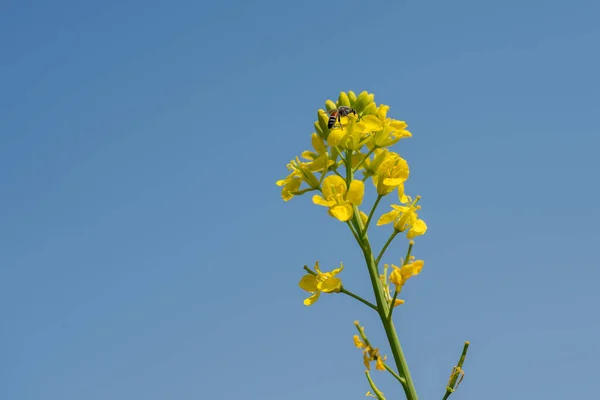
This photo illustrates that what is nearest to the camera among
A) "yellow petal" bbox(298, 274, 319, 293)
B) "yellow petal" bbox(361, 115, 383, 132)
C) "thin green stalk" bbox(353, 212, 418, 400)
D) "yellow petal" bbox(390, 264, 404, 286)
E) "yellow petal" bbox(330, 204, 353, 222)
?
"thin green stalk" bbox(353, 212, 418, 400)

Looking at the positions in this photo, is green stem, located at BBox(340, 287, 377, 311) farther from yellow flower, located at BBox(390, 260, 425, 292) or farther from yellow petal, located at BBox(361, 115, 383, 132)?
yellow petal, located at BBox(361, 115, 383, 132)

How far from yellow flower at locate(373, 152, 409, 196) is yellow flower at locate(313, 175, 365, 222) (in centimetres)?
24

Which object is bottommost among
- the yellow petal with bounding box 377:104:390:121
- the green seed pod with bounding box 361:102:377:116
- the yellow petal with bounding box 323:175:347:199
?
the yellow petal with bounding box 323:175:347:199

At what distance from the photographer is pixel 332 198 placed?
14.5 feet

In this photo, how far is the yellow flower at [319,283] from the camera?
14.4ft

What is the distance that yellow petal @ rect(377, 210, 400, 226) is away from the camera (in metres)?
4.56

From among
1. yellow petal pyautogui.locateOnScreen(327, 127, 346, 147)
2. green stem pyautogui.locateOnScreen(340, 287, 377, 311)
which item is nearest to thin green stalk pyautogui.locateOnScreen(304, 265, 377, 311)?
green stem pyautogui.locateOnScreen(340, 287, 377, 311)

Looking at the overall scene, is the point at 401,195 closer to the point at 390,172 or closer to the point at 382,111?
the point at 390,172

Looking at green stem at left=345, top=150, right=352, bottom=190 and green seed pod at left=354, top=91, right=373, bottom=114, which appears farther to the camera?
green seed pod at left=354, top=91, right=373, bottom=114

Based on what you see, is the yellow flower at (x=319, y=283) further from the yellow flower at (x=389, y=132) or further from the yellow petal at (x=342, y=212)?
the yellow flower at (x=389, y=132)

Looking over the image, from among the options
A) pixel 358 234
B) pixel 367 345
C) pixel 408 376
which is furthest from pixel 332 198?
pixel 408 376

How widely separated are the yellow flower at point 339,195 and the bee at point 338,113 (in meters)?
0.50

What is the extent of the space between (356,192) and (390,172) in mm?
380

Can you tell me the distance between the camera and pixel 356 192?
4418 millimetres
